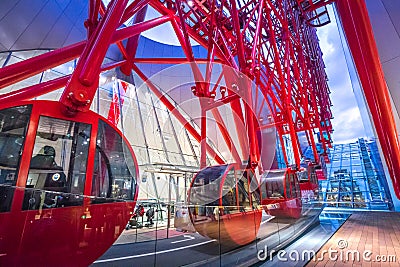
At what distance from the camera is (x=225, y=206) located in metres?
4.41

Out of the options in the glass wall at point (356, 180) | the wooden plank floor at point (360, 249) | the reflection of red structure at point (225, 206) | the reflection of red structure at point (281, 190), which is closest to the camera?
the reflection of red structure at point (225, 206)

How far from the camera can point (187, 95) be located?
21.6m

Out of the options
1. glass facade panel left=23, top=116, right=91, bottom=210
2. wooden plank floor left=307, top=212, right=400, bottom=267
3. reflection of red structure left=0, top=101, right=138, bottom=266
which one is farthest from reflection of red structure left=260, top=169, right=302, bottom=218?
glass facade panel left=23, top=116, right=91, bottom=210

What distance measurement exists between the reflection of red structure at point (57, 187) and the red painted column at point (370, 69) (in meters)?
3.53

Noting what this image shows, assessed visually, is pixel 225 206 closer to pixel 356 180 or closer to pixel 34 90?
pixel 34 90

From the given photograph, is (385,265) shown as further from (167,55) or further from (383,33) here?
(167,55)

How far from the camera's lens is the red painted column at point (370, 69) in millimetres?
1773

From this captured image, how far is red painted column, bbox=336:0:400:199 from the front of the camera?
5.82 feet

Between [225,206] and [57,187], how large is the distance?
10.1 ft

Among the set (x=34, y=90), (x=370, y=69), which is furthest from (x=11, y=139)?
(x=370, y=69)

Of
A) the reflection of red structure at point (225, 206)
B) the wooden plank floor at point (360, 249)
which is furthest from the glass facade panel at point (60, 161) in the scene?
the wooden plank floor at point (360, 249)

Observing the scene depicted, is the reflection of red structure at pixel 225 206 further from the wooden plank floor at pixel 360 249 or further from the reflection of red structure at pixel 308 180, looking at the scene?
the reflection of red structure at pixel 308 180

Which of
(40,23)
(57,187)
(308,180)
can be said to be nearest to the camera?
(57,187)

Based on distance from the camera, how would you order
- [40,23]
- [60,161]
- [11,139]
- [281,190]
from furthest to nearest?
[40,23] < [281,190] < [60,161] < [11,139]
